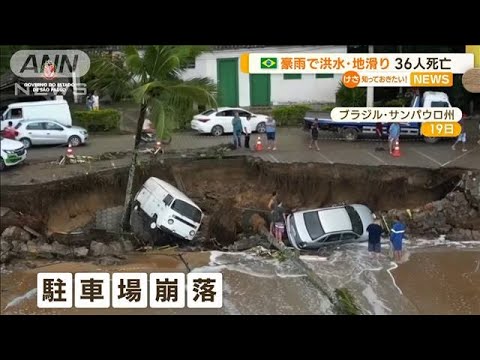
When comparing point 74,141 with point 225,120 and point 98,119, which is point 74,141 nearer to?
point 98,119

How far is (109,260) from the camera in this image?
49.8 ft

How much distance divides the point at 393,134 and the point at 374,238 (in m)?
2.75

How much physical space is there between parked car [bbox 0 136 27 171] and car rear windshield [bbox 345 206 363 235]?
8987mm

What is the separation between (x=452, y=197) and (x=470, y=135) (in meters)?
2.51

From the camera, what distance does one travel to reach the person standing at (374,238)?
15.4 m

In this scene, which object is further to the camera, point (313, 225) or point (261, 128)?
point (261, 128)

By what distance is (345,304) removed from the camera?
13.0 metres

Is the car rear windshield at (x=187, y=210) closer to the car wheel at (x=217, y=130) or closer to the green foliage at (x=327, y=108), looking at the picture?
the car wheel at (x=217, y=130)

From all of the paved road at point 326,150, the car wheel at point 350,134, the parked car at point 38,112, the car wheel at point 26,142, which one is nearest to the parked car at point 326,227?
the paved road at point 326,150

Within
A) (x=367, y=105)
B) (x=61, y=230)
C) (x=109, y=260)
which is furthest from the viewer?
(x=61, y=230)

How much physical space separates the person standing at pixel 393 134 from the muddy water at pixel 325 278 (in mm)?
2811

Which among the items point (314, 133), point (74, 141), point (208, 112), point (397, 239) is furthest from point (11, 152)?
point (397, 239)

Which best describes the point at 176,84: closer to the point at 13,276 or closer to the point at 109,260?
the point at 109,260
